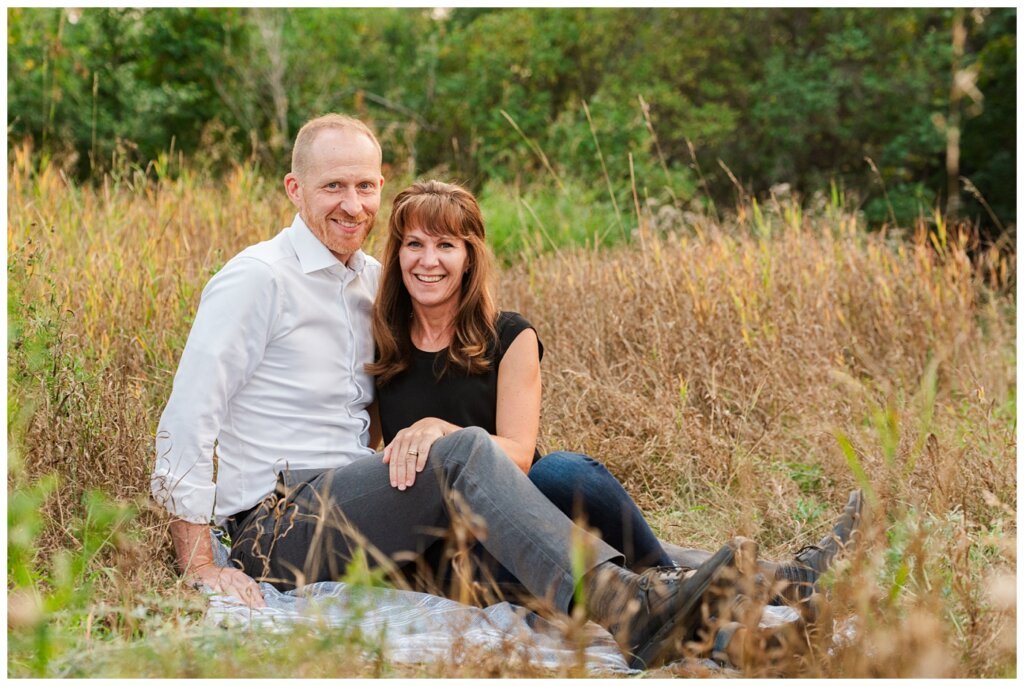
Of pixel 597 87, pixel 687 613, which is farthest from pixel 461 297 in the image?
pixel 597 87

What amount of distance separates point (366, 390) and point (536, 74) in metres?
10.9

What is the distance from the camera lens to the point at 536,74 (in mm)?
13219

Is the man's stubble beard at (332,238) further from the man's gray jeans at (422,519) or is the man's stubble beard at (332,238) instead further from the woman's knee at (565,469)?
the woman's knee at (565,469)

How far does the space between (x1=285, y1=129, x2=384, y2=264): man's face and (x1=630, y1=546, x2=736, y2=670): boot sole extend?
1361 millimetres

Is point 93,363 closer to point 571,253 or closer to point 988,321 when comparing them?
point 571,253

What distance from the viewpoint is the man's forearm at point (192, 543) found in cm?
266

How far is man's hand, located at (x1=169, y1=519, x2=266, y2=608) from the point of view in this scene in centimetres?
260

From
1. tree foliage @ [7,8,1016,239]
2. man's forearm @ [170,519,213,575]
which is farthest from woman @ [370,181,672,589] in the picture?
tree foliage @ [7,8,1016,239]

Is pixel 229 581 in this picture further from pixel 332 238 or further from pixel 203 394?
pixel 332 238

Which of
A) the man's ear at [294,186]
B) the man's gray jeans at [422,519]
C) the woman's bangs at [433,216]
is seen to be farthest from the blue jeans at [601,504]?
the man's ear at [294,186]

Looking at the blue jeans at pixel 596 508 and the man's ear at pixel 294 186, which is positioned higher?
the man's ear at pixel 294 186

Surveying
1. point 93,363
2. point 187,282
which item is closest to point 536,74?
point 187,282

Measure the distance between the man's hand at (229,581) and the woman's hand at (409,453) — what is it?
1.46 ft

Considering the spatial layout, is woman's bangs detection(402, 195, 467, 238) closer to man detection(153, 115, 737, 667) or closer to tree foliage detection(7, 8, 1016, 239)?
man detection(153, 115, 737, 667)
